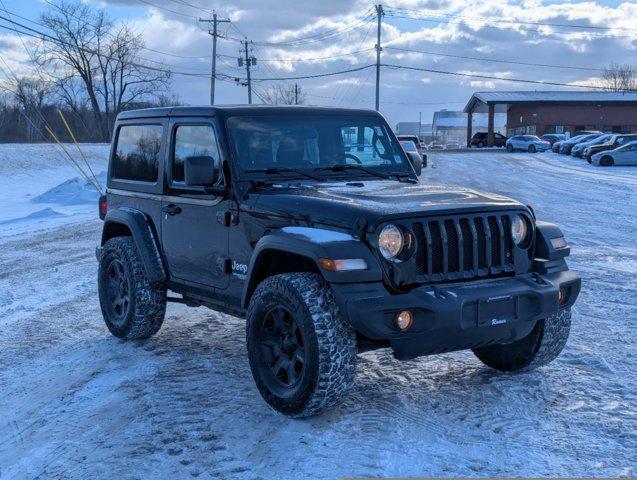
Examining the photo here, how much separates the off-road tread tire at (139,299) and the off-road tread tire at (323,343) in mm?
2031

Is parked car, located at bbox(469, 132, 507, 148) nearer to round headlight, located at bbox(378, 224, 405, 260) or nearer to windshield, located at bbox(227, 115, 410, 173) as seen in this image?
windshield, located at bbox(227, 115, 410, 173)

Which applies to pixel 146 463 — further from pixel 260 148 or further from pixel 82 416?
pixel 260 148

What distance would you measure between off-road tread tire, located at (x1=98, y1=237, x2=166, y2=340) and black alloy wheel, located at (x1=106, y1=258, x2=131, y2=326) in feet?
0.32

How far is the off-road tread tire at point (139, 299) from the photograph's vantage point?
20.4ft

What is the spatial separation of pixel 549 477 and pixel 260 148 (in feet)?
9.98

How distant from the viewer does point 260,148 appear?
5512mm

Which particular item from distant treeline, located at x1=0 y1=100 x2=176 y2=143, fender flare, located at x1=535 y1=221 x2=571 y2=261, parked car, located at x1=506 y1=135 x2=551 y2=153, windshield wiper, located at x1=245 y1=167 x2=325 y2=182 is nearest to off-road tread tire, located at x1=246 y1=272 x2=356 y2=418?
windshield wiper, located at x1=245 y1=167 x2=325 y2=182

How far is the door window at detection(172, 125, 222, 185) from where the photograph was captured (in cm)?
555

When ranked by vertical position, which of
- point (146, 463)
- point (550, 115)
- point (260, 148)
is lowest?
point (146, 463)

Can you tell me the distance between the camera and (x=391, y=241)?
4359 millimetres

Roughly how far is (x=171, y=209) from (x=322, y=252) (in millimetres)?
2092

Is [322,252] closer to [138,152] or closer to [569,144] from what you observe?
[138,152]

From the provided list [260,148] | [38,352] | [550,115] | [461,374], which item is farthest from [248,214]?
[550,115]

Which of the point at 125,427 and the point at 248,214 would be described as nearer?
the point at 125,427
